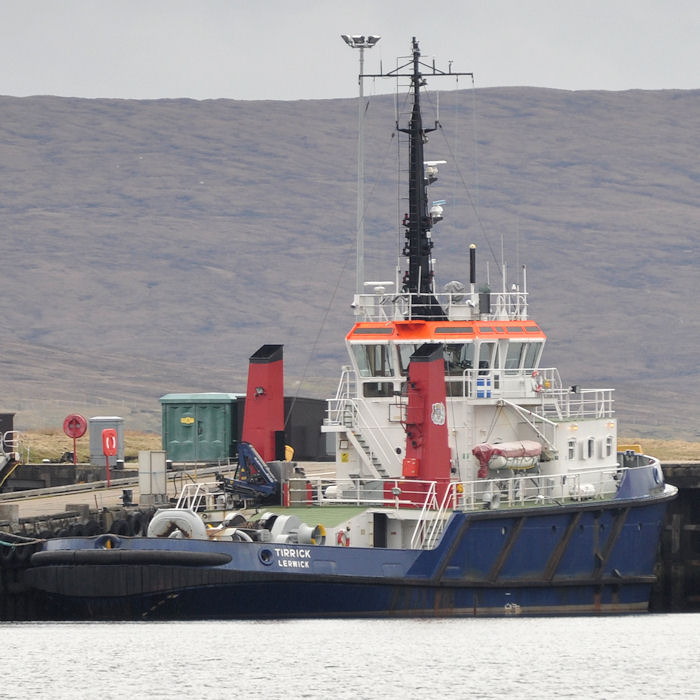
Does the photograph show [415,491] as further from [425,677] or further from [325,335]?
[325,335]

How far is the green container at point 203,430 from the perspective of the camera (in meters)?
50.9

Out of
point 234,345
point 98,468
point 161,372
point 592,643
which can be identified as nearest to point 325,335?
point 234,345

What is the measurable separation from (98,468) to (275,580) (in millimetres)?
17767

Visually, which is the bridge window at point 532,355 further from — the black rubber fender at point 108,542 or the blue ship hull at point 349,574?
the black rubber fender at point 108,542

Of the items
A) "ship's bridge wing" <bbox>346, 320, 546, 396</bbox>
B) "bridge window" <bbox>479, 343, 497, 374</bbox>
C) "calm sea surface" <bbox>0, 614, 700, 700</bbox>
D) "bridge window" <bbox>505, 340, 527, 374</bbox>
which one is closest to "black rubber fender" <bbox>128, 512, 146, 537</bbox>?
"calm sea surface" <bbox>0, 614, 700, 700</bbox>

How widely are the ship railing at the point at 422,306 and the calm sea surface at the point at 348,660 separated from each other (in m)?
6.70

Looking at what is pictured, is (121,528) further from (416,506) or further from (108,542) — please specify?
(416,506)

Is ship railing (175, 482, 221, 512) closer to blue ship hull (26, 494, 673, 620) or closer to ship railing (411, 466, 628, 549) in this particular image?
blue ship hull (26, 494, 673, 620)

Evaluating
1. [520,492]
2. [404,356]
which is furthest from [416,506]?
[404,356]

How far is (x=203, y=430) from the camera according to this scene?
51.1 metres

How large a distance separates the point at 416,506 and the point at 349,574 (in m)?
2.50

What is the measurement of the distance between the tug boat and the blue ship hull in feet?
0.12

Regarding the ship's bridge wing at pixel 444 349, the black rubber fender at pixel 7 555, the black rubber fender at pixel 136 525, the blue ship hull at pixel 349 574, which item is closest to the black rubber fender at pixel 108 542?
the blue ship hull at pixel 349 574

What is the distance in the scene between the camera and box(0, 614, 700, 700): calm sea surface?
30.2 m
